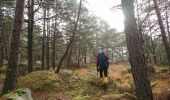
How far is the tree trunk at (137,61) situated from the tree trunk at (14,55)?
4.34 metres

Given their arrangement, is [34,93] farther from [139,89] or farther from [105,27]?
[105,27]

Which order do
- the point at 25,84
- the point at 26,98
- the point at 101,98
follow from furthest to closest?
1. the point at 25,84
2. the point at 101,98
3. the point at 26,98

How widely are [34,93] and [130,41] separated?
Answer: 5246mm

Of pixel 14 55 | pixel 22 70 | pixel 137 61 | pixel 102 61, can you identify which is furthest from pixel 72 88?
pixel 22 70

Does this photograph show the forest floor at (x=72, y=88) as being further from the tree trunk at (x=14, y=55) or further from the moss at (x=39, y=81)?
the tree trunk at (x=14, y=55)

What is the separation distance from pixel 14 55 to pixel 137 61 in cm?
475

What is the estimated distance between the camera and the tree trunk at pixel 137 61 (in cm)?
734

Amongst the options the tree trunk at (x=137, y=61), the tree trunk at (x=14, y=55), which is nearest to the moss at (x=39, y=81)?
the tree trunk at (x=14, y=55)

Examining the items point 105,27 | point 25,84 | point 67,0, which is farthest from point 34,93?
point 105,27

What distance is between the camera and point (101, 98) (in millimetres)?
9641

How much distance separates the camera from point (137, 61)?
24.2 ft

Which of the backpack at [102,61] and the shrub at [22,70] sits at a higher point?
the backpack at [102,61]

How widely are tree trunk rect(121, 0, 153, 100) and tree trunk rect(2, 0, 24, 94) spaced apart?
4.34 meters

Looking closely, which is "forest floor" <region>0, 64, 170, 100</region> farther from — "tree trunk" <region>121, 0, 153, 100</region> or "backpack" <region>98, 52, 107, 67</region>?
"tree trunk" <region>121, 0, 153, 100</region>
